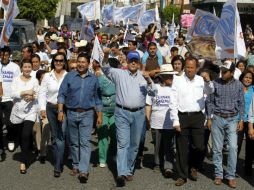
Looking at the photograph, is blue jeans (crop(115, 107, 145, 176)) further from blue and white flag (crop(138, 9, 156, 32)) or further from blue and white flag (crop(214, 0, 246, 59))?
blue and white flag (crop(138, 9, 156, 32))

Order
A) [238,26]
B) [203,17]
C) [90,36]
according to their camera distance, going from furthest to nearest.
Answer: [90,36] → [203,17] → [238,26]

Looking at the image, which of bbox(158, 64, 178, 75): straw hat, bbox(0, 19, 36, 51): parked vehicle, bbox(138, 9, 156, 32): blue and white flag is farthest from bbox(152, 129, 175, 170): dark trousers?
bbox(138, 9, 156, 32): blue and white flag

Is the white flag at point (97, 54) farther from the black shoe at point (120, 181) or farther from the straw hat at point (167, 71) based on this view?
the black shoe at point (120, 181)

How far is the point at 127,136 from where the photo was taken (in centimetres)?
721

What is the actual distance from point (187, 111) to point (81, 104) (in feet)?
4.78

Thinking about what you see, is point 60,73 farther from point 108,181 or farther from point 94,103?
point 108,181

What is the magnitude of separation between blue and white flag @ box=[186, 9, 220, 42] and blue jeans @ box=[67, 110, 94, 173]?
2674 mm

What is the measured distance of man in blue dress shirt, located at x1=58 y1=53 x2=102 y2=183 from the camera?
23.4 ft

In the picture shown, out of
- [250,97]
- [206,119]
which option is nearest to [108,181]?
[206,119]

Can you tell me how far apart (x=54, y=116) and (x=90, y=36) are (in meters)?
5.82

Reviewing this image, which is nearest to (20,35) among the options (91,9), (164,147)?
(91,9)

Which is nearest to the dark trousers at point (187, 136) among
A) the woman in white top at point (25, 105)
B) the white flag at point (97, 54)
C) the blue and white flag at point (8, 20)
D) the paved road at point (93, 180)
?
the paved road at point (93, 180)

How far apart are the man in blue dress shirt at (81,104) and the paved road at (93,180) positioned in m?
0.25

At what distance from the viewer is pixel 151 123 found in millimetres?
7887
